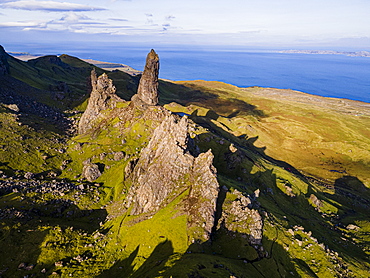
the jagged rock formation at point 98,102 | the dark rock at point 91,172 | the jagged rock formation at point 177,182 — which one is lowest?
the dark rock at point 91,172

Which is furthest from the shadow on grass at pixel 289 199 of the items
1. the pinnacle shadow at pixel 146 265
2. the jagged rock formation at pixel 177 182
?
the pinnacle shadow at pixel 146 265

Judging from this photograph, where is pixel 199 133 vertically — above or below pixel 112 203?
above

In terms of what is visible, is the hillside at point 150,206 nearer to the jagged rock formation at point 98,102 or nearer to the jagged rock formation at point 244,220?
the jagged rock formation at point 244,220

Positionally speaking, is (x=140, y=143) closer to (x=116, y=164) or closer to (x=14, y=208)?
(x=116, y=164)

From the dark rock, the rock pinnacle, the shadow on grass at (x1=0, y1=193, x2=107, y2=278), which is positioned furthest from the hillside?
the rock pinnacle

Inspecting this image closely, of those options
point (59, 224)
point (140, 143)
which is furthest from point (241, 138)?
point (59, 224)

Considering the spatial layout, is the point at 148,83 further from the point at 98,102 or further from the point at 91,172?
the point at 91,172
